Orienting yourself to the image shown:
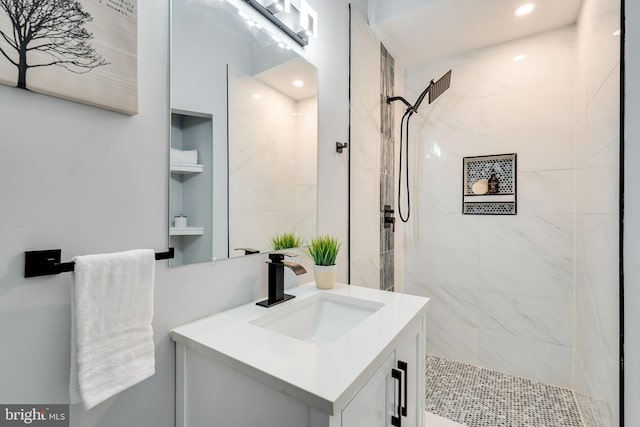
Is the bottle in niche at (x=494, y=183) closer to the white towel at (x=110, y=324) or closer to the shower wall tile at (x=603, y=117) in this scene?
the shower wall tile at (x=603, y=117)

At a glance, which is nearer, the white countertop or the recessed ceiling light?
the white countertop

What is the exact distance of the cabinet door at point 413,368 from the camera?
987 millimetres

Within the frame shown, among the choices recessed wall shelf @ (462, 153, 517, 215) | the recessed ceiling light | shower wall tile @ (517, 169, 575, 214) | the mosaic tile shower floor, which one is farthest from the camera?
recessed wall shelf @ (462, 153, 517, 215)

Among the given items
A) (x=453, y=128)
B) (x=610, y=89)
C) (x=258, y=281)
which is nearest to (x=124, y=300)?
(x=258, y=281)

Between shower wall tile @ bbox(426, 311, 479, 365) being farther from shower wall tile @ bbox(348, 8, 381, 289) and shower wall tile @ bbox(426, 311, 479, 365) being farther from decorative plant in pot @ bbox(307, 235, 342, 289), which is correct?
decorative plant in pot @ bbox(307, 235, 342, 289)

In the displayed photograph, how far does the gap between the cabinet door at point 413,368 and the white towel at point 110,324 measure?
73 cm

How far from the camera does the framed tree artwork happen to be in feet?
2.05

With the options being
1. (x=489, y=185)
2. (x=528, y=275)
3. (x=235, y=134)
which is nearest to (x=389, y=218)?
(x=489, y=185)

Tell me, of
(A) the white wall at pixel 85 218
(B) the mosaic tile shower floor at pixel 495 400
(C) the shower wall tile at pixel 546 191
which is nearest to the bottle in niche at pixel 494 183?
(C) the shower wall tile at pixel 546 191

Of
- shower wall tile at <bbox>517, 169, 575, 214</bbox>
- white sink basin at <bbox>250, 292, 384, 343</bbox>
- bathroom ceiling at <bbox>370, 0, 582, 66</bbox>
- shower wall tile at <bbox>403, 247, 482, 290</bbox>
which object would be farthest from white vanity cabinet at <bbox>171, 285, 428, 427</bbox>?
bathroom ceiling at <bbox>370, 0, 582, 66</bbox>

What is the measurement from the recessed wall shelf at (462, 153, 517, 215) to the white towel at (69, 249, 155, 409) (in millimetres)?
2151

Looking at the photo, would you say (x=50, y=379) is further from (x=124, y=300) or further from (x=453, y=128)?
(x=453, y=128)

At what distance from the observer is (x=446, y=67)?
7.68 feet

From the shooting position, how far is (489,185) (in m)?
2.15
